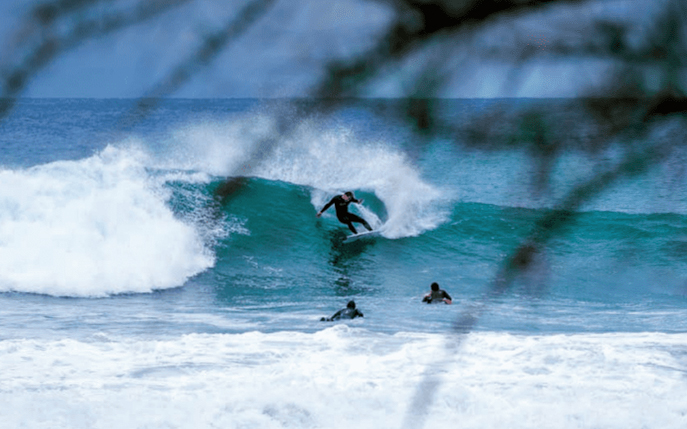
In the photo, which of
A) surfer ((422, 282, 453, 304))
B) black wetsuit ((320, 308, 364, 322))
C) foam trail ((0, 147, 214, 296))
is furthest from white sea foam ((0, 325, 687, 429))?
foam trail ((0, 147, 214, 296))

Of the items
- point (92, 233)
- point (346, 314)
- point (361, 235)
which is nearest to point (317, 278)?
point (361, 235)

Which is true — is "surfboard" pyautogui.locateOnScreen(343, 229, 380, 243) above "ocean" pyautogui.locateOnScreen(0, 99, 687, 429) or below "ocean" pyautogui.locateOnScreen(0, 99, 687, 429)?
above

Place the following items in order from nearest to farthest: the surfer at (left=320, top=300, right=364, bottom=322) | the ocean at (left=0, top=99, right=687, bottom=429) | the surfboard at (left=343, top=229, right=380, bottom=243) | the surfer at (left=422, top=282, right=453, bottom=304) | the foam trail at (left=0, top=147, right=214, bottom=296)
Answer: the ocean at (left=0, top=99, right=687, bottom=429)
the surfer at (left=320, top=300, right=364, bottom=322)
the surfer at (left=422, top=282, right=453, bottom=304)
the surfboard at (left=343, top=229, right=380, bottom=243)
the foam trail at (left=0, top=147, right=214, bottom=296)

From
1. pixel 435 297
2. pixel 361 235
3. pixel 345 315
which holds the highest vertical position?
pixel 361 235

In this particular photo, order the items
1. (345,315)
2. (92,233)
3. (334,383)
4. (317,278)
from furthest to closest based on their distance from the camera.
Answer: (92,233)
(317,278)
(345,315)
(334,383)

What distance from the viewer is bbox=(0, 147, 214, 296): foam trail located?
1526 cm

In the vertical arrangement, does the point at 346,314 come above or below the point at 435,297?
below

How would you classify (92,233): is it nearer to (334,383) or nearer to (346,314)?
(346,314)

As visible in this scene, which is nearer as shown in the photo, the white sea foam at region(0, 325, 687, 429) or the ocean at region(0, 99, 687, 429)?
the ocean at region(0, 99, 687, 429)

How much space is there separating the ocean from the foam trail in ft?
0.17

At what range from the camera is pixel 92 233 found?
17.3 m

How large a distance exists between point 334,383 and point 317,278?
7.82m

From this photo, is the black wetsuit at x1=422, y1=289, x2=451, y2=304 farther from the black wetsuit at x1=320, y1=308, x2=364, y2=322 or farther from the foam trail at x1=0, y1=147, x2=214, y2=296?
the foam trail at x1=0, y1=147, x2=214, y2=296

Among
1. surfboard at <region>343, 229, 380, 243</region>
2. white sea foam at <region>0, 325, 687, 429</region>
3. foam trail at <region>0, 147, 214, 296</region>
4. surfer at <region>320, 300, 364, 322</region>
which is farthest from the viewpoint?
foam trail at <region>0, 147, 214, 296</region>
